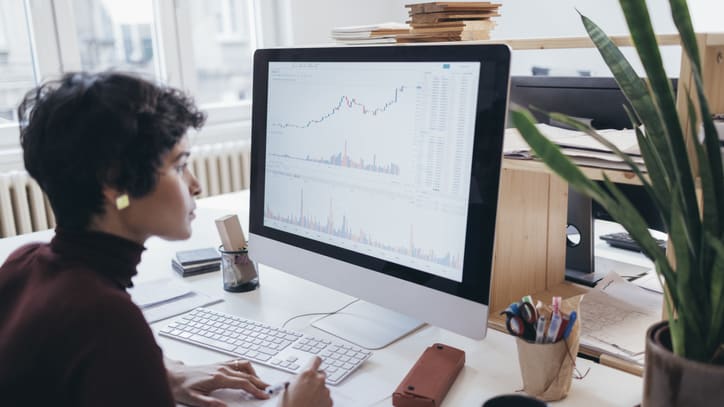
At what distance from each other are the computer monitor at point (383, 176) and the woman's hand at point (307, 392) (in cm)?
20

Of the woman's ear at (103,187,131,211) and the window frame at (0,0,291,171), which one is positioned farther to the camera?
the window frame at (0,0,291,171)

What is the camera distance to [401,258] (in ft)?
3.28

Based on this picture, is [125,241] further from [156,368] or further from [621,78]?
[621,78]

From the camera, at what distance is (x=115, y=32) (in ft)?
9.98

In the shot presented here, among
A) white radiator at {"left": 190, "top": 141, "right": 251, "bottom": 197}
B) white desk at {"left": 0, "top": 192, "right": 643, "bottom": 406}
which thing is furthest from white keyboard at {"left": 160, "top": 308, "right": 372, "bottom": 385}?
white radiator at {"left": 190, "top": 141, "right": 251, "bottom": 197}

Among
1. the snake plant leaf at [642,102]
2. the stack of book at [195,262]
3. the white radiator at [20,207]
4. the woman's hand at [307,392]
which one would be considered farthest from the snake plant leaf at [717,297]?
the white radiator at [20,207]

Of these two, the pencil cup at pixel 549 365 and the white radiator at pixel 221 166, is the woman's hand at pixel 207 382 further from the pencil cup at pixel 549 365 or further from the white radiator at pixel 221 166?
the white radiator at pixel 221 166

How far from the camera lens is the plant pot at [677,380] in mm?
672

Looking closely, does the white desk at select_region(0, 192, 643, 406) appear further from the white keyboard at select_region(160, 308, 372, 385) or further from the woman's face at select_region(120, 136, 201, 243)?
the woman's face at select_region(120, 136, 201, 243)

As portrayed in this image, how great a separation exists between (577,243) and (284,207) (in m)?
0.65

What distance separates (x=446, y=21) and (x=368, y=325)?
606 millimetres

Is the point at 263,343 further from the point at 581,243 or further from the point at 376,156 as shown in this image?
the point at 581,243

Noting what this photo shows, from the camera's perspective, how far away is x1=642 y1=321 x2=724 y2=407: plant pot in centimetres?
67

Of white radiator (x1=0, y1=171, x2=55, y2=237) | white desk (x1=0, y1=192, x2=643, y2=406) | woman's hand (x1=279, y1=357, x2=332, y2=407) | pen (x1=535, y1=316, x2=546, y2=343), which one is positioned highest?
pen (x1=535, y1=316, x2=546, y2=343)
